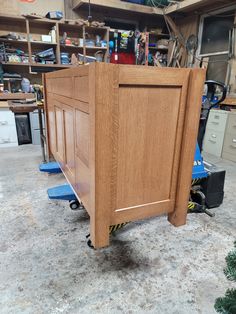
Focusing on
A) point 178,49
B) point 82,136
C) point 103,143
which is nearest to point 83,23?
point 178,49

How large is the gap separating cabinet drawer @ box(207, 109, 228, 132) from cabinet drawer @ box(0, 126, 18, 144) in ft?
11.2

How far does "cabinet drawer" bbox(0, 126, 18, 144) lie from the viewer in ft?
12.5

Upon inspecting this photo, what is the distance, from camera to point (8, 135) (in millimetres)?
3850

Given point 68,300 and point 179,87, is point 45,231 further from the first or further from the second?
point 179,87

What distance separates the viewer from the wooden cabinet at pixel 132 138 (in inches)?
35.8

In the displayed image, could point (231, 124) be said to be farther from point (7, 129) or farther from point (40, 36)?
point (40, 36)

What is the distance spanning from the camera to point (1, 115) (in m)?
3.76

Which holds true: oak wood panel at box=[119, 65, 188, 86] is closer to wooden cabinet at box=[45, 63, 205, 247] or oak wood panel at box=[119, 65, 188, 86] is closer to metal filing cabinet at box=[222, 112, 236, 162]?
wooden cabinet at box=[45, 63, 205, 247]

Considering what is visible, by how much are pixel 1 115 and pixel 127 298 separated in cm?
359

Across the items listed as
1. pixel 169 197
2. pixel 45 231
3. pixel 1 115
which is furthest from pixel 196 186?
pixel 1 115

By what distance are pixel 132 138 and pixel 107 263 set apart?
87 cm

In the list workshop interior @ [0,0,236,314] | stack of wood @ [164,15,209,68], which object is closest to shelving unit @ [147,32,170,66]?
stack of wood @ [164,15,209,68]

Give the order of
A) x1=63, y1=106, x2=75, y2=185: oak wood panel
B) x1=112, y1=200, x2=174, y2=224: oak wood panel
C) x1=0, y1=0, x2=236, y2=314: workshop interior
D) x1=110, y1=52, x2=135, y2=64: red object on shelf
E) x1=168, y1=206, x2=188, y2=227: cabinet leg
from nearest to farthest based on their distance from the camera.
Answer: x1=0, y1=0, x2=236, y2=314: workshop interior
x1=112, y1=200, x2=174, y2=224: oak wood panel
x1=168, y1=206, x2=188, y2=227: cabinet leg
x1=63, y1=106, x2=75, y2=185: oak wood panel
x1=110, y1=52, x2=135, y2=64: red object on shelf

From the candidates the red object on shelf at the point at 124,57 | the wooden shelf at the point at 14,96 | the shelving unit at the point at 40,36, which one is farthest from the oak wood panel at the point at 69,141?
the red object on shelf at the point at 124,57
